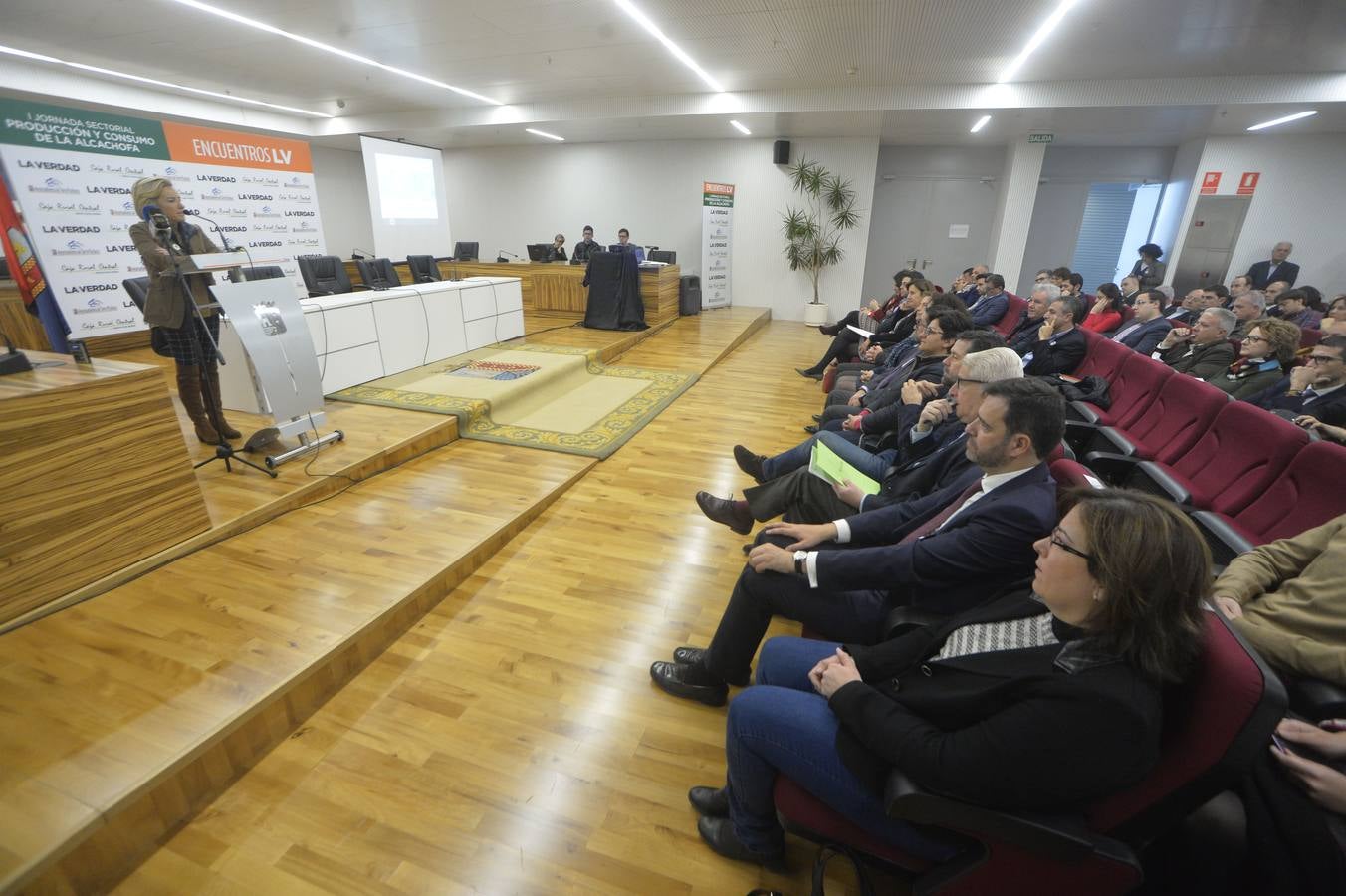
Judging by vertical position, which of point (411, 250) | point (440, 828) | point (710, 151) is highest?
point (710, 151)

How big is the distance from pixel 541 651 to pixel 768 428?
2.71 metres

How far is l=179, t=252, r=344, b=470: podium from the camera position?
2.77m

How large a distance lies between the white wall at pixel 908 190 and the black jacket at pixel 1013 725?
9500mm

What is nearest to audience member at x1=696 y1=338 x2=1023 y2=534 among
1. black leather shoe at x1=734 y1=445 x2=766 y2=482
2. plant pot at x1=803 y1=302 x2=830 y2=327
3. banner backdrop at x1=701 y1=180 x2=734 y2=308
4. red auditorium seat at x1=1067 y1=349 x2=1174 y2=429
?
black leather shoe at x1=734 y1=445 x2=766 y2=482

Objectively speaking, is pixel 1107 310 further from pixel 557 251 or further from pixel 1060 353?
pixel 557 251

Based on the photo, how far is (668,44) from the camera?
5.29 m

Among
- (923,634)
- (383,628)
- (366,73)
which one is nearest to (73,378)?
(383,628)

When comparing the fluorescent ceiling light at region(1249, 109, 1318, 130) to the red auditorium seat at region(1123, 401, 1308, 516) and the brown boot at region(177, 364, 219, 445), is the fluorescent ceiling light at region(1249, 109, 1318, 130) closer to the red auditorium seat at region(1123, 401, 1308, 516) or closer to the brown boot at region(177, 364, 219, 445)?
the red auditorium seat at region(1123, 401, 1308, 516)

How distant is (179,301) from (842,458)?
338cm

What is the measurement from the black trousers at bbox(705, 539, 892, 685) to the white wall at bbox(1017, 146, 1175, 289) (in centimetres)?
989

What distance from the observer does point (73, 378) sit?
1973 mm

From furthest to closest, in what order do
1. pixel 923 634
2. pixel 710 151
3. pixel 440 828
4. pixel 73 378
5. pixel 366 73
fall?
pixel 710 151, pixel 366 73, pixel 73 378, pixel 440 828, pixel 923 634

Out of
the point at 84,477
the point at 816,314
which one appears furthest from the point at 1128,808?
the point at 816,314

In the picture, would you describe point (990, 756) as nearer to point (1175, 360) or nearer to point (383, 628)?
point (383, 628)
